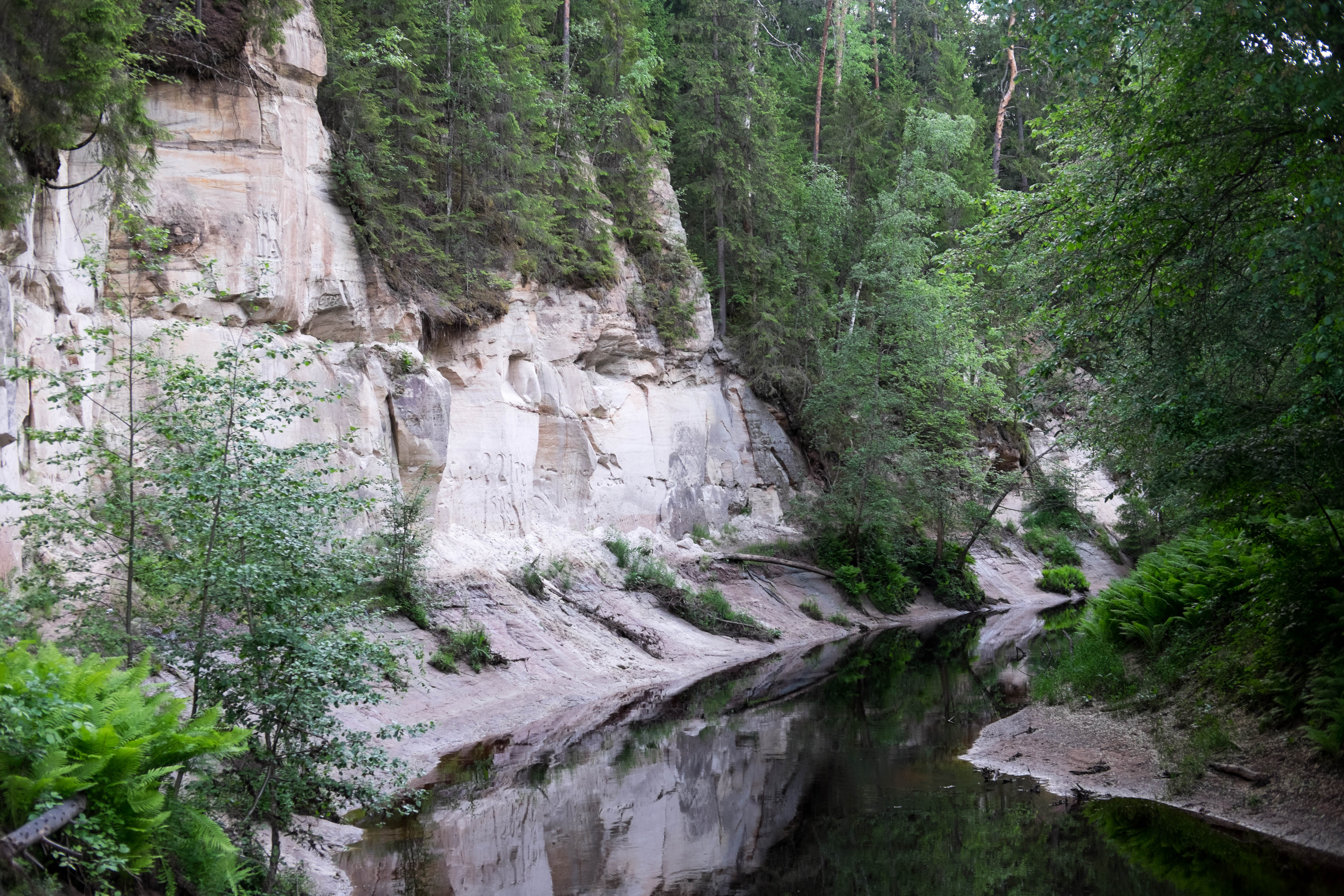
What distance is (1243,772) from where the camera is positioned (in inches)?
409

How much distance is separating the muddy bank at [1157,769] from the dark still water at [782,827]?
322mm

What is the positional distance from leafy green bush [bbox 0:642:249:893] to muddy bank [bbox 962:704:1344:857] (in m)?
9.24

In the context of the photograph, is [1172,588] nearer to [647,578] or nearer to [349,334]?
[647,578]

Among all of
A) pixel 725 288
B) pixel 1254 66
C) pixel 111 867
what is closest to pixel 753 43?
pixel 725 288

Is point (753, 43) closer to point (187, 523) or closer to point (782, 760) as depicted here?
point (782, 760)

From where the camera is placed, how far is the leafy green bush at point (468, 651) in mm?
17844

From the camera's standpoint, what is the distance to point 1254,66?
8.29m

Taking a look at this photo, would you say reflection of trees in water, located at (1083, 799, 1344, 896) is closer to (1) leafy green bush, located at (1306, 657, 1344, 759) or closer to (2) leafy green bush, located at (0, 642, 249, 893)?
(1) leafy green bush, located at (1306, 657, 1344, 759)

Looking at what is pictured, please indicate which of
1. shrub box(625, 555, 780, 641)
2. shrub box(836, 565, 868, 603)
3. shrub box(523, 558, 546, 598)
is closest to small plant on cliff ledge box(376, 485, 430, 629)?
shrub box(523, 558, 546, 598)

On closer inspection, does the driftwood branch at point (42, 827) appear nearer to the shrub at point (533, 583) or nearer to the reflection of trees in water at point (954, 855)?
the reflection of trees in water at point (954, 855)

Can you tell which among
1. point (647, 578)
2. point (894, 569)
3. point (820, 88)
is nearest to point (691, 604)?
point (647, 578)

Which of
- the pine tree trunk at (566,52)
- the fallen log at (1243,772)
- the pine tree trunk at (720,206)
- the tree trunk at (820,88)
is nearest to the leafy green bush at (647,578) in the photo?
the pine tree trunk at (720,206)

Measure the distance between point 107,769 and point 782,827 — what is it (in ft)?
24.9

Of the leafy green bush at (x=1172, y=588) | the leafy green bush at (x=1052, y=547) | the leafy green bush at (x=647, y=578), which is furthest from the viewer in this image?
the leafy green bush at (x=1052, y=547)
